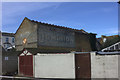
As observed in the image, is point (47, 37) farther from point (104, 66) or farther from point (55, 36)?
point (104, 66)

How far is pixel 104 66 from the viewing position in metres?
12.0

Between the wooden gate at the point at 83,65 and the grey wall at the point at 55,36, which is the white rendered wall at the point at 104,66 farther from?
the grey wall at the point at 55,36

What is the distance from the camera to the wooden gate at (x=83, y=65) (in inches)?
505

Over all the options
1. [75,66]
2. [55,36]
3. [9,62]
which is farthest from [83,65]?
[55,36]

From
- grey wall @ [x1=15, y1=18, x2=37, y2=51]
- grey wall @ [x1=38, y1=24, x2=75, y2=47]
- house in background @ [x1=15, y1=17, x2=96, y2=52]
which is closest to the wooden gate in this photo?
house in background @ [x1=15, y1=17, x2=96, y2=52]

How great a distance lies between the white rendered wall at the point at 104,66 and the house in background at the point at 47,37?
535 inches

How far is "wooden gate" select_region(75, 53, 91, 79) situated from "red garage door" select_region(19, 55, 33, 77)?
630cm

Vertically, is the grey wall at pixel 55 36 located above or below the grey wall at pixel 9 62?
above

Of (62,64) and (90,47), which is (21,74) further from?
(90,47)

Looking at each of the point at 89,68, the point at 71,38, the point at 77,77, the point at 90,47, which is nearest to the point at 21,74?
the point at 77,77

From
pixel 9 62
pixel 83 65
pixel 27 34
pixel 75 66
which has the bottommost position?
pixel 9 62

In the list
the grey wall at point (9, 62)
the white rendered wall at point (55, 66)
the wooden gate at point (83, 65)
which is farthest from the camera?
the grey wall at point (9, 62)

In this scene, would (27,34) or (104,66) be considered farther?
(27,34)

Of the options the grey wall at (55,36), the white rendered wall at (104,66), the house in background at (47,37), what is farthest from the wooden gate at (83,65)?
the grey wall at (55,36)
